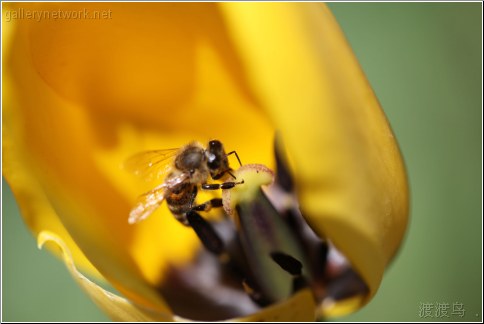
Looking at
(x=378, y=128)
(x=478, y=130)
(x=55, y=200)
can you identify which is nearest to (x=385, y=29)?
(x=478, y=130)

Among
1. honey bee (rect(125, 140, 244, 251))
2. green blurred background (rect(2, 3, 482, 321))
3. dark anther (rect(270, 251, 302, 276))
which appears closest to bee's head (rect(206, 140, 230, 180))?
honey bee (rect(125, 140, 244, 251))

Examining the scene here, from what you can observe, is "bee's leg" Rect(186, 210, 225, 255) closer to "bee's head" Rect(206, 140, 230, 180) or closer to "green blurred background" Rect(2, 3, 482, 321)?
"bee's head" Rect(206, 140, 230, 180)

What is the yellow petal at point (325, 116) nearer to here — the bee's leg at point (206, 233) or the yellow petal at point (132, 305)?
the yellow petal at point (132, 305)

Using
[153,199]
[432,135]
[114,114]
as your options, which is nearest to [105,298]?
[153,199]

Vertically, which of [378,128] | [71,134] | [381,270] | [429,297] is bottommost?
A: [429,297]

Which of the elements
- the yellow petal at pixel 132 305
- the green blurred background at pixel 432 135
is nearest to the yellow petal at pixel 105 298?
the yellow petal at pixel 132 305

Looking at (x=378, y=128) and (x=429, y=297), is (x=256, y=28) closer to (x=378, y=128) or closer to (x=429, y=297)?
(x=378, y=128)
